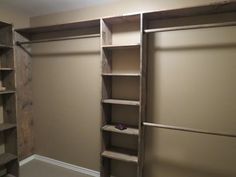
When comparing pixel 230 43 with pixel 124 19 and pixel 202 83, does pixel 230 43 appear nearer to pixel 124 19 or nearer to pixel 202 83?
pixel 202 83

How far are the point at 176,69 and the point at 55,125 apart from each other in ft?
6.79

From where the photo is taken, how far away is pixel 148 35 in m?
2.21

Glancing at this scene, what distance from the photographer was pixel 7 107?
2.63 meters

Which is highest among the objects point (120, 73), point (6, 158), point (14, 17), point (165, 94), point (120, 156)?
point (14, 17)

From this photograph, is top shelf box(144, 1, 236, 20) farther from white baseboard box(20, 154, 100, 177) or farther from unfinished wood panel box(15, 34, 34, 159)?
white baseboard box(20, 154, 100, 177)

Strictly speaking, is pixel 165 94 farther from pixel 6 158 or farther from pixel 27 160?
pixel 27 160

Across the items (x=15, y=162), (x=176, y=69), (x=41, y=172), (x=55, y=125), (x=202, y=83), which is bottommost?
(x=41, y=172)

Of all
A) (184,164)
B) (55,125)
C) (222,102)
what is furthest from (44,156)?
(222,102)

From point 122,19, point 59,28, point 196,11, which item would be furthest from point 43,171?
point 196,11

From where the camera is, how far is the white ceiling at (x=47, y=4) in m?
2.38

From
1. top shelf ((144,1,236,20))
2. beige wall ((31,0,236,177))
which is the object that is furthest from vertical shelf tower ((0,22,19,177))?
top shelf ((144,1,236,20))

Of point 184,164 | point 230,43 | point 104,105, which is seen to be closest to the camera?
point 230,43

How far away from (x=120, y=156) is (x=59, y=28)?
199 cm

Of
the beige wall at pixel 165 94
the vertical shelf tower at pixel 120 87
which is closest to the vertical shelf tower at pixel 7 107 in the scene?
the beige wall at pixel 165 94
